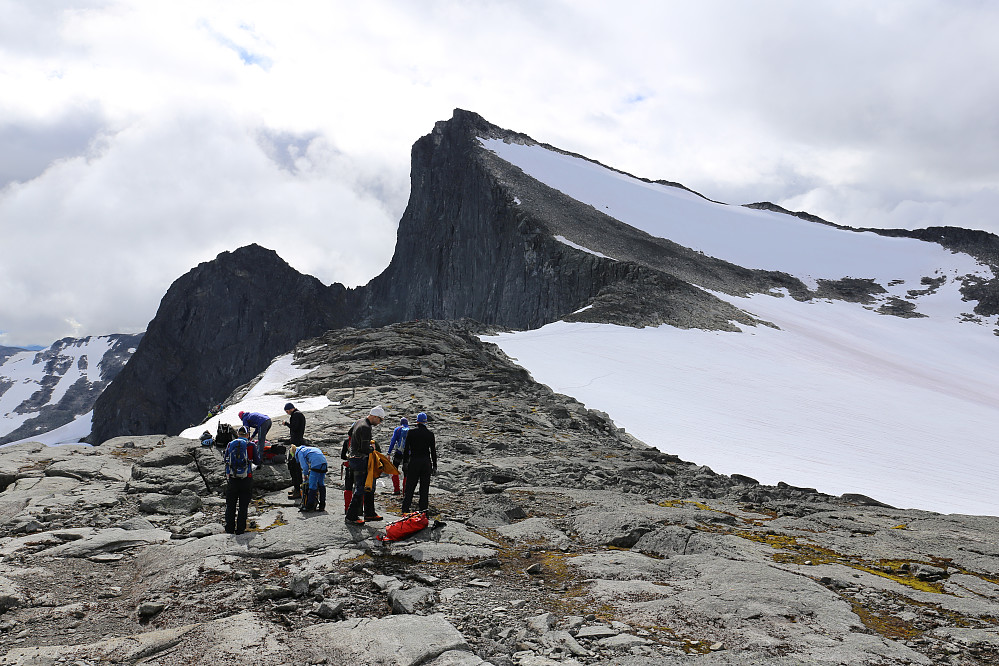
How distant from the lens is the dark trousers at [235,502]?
10312 millimetres

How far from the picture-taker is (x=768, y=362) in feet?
123

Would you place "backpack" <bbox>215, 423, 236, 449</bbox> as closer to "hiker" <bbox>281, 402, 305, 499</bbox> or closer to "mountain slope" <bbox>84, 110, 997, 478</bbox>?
"hiker" <bbox>281, 402, 305, 499</bbox>

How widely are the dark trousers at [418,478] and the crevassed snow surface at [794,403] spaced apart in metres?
12.4

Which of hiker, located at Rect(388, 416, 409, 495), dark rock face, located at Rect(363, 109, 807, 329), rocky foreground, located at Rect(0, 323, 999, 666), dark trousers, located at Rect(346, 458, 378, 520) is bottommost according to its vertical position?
rocky foreground, located at Rect(0, 323, 999, 666)

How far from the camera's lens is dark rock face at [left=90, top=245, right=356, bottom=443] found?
435ft

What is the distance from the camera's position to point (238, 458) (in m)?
10.8

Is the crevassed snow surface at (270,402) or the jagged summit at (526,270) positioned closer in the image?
the crevassed snow surface at (270,402)

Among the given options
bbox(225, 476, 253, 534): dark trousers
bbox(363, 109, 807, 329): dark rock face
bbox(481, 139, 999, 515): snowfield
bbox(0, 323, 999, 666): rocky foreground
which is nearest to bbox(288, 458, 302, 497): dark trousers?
bbox(0, 323, 999, 666): rocky foreground

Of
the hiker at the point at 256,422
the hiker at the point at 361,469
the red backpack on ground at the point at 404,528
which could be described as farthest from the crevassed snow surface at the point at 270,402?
the red backpack on ground at the point at 404,528

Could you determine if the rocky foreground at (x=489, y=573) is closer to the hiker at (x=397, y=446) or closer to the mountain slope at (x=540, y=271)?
the hiker at (x=397, y=446)

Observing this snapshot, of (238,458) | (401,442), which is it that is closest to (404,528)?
(401,442)

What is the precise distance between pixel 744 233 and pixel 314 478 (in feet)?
320

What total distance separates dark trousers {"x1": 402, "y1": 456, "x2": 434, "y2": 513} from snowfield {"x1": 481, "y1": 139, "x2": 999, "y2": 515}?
12.4 meters

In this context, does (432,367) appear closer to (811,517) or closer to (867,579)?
(811,517)
